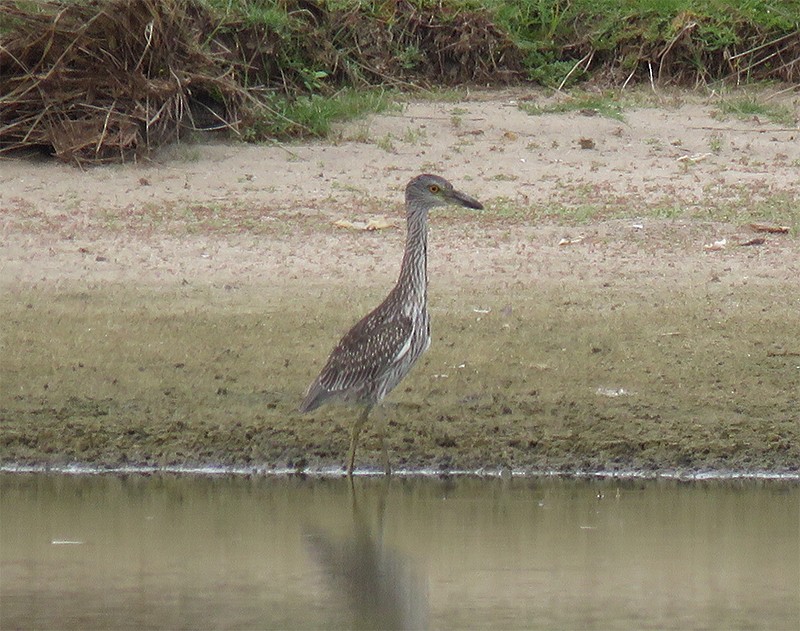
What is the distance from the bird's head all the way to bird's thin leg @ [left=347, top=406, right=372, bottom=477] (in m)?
1.13

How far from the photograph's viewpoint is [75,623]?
6754 mm

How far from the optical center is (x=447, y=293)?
417 inches

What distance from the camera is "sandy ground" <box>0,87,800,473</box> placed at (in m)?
9.05

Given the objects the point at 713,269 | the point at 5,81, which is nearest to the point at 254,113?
the point at 5,81

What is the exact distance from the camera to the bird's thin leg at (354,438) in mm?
8844

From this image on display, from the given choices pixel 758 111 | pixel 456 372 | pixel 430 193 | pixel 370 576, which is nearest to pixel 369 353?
pixel 456 372

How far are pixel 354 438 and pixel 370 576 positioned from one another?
1467mm

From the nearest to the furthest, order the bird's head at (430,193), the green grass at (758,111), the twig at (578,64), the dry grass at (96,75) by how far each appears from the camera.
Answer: the bird's head at (430,193), the dry grass at (96,75), the green grass at (758,111), the twig at (578,64)

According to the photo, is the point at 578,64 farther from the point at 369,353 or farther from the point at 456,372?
the point at 369,353

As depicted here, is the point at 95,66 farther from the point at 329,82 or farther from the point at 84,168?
the point at 329,82

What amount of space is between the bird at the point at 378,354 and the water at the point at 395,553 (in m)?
0.40

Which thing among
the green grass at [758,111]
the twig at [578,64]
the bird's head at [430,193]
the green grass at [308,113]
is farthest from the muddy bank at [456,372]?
the twig at [578,64]

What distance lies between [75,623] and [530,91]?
25.5ft

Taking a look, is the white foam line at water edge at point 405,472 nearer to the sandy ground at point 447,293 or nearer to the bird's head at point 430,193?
the sandy ground at point 447,293
